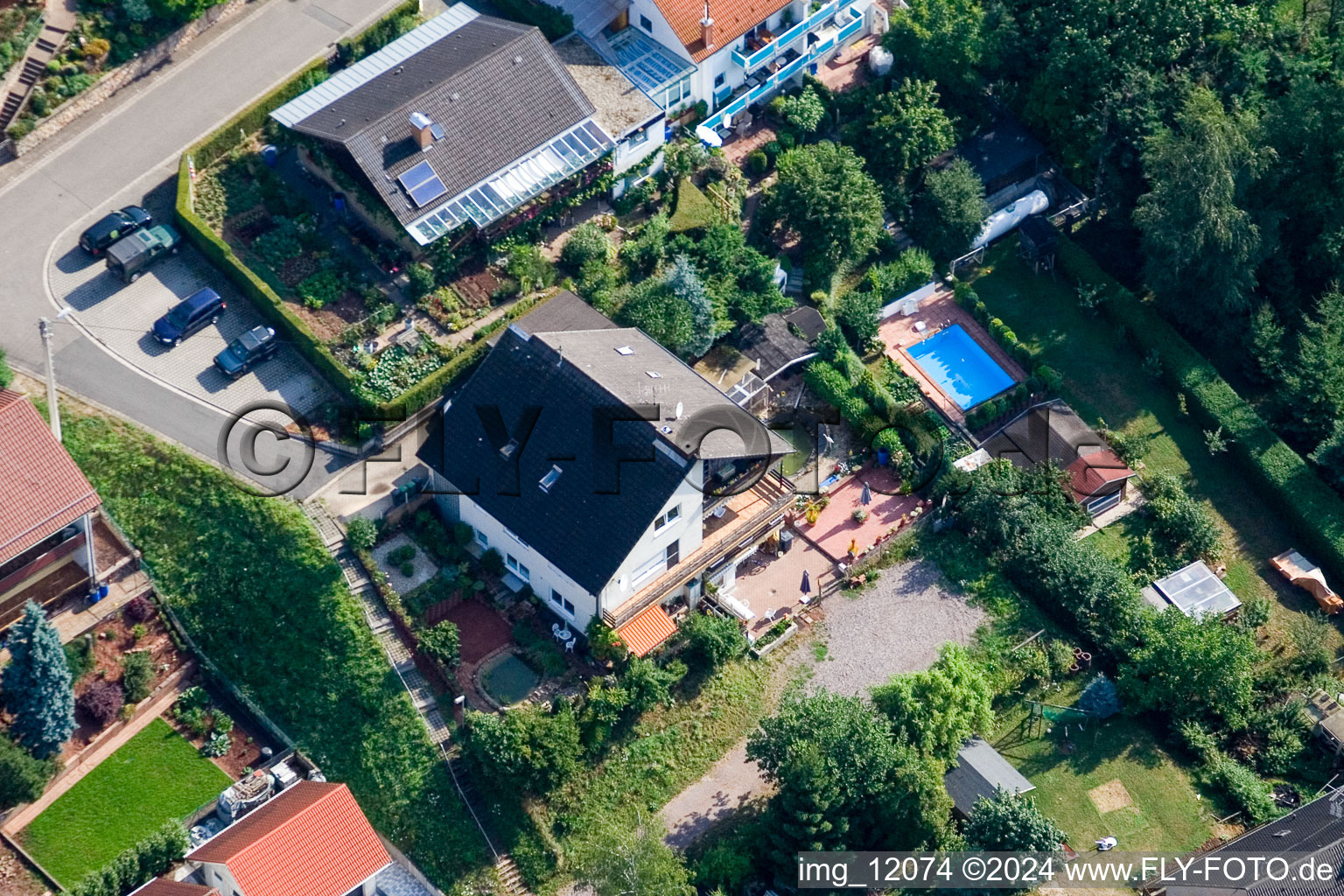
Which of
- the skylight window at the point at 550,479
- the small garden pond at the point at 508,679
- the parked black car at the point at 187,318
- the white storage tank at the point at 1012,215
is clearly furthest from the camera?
the white storage tank at the point at 1012,215

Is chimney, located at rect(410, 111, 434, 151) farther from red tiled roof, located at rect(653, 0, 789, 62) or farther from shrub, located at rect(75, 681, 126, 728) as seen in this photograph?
shrub, located at rect(75, 681, 126, 728)

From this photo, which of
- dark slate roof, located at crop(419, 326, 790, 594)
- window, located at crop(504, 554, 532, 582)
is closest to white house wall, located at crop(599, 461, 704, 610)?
dark slate roof, located at crop(419, 326, 790, 594)

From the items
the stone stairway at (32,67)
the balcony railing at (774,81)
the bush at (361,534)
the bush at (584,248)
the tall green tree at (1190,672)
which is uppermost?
the stone stairway at (32,67)

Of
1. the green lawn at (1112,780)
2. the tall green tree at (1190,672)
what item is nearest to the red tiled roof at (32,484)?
the green lawn at (1112,780)

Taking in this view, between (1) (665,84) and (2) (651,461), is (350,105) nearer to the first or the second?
(1) (665,84)

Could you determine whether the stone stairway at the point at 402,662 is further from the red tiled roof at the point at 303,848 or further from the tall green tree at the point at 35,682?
the tall green tree at the point at 35,682

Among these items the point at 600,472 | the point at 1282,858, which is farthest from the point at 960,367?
the point at 1282,858
